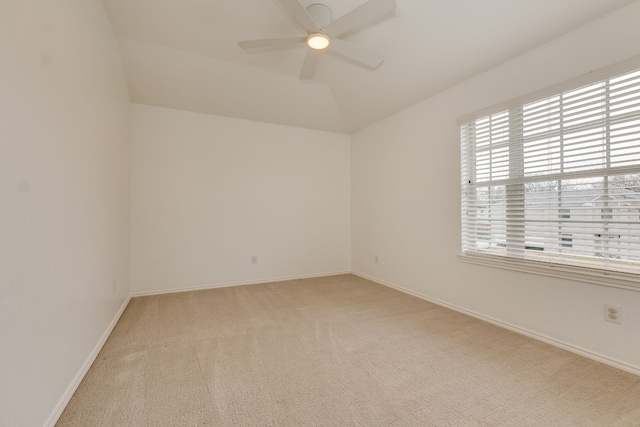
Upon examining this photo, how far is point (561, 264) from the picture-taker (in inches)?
82.6

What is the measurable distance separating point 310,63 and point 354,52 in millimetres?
405

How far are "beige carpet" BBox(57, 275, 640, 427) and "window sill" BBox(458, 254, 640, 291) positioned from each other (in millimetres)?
567

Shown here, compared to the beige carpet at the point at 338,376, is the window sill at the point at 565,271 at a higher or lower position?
higher

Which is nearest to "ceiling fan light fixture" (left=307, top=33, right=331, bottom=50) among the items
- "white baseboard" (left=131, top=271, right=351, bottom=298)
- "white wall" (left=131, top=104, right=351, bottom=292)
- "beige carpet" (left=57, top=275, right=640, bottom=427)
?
"white wall" (left=131, top=104, right=351, bottom=292)

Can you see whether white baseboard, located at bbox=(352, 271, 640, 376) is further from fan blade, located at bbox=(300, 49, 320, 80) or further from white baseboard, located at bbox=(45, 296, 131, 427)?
white baseboard, located at bbox=(45, 296, 131, 427)

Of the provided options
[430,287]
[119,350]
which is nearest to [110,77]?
[119,350]

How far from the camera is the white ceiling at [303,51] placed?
6.88 ft

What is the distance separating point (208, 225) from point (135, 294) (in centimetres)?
121

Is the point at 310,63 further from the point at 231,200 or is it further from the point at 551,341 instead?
the point at 551,341

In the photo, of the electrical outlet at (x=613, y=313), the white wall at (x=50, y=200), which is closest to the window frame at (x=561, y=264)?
the electrical outlet at (x=613, y=313)

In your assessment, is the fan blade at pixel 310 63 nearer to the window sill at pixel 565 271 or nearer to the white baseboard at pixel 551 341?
the window sill at pixel 565 271

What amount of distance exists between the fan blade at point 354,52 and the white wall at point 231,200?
6.76ft

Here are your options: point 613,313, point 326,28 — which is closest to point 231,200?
A: point 326,28

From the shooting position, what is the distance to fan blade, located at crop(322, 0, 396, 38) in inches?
68.4
